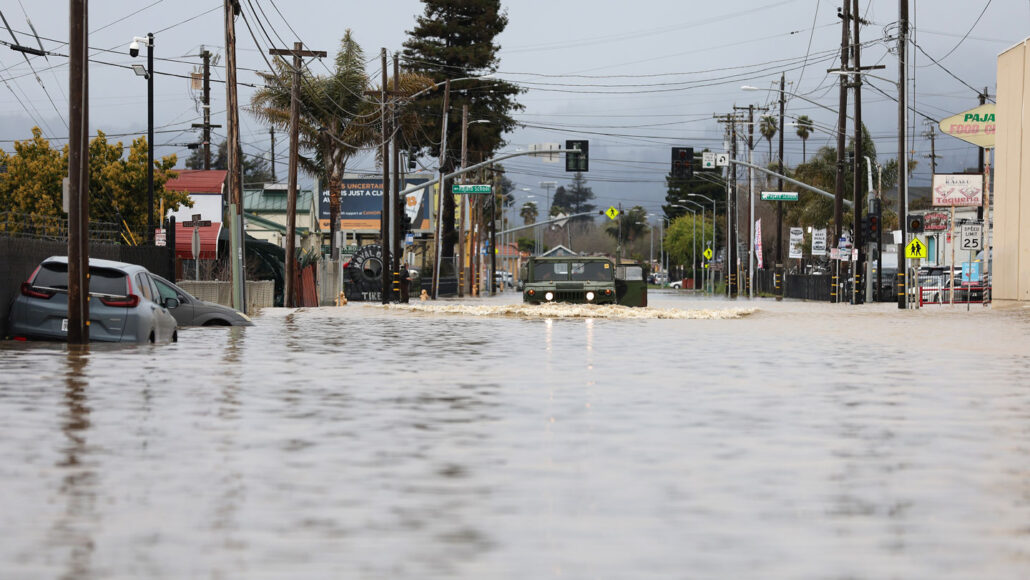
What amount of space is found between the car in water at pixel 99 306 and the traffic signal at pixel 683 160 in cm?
3865

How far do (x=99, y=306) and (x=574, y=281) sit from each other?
20.4 m

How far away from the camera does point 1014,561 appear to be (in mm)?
6973

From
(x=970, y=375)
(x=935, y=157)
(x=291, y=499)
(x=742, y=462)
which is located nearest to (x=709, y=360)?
(x=970, y=375)

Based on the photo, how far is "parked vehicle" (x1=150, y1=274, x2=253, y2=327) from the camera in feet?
96.6

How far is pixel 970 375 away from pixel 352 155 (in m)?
49.9

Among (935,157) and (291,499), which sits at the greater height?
(935,157)

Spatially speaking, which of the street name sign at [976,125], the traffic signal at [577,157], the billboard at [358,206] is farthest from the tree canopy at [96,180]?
the billboard at [358,206]

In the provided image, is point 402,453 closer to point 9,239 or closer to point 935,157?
point 9,239

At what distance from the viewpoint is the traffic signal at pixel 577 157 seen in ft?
187

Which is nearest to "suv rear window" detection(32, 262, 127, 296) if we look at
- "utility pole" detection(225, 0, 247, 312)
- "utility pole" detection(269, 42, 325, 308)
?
"utility pole" detection(225, 0, 247, 312)

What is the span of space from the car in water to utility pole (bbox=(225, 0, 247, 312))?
606 inches

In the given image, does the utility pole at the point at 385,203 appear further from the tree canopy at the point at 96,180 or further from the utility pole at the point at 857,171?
the utility pole at the point at 857,171

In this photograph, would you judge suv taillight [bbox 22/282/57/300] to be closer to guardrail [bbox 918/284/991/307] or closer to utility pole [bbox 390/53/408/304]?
utility pole [bbox 390/53/408/304]

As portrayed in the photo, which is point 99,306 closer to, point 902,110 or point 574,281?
point 574,281
